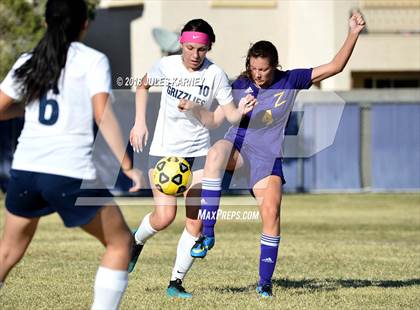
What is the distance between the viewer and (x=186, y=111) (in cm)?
862

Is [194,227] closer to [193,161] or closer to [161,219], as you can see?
[161,219]

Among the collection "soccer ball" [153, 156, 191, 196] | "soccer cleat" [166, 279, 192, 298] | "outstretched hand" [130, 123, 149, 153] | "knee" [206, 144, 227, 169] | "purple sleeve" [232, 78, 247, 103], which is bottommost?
"soccer cleat" [166, 279, 192, 298]

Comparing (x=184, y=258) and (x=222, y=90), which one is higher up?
(x=222, y=90)

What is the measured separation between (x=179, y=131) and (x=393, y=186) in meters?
18.4

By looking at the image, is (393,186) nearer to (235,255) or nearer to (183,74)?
(235,255)

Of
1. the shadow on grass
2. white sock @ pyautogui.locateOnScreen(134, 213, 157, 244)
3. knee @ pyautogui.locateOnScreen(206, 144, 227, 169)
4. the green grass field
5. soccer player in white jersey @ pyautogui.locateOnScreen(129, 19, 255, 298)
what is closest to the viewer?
the green grass field

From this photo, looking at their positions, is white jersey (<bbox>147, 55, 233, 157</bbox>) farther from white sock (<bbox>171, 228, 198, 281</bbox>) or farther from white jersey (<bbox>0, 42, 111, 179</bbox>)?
white jersey (<bbox>0, 42, 111, 179</bbox>)

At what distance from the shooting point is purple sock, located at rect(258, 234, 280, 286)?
8.70 metres

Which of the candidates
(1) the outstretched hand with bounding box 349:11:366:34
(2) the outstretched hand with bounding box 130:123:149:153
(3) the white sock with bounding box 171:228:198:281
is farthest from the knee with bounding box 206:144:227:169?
(1) the outstretched hand with bounding box 349:11:366:34

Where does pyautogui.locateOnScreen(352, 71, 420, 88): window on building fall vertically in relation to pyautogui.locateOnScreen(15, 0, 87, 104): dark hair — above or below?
below

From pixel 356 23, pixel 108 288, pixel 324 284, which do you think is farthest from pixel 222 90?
pixel 108 288

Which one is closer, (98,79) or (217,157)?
(98,79)

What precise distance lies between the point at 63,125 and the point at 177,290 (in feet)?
10.7

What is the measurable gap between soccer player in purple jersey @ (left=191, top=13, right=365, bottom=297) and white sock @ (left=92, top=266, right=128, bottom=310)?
8.65ft
